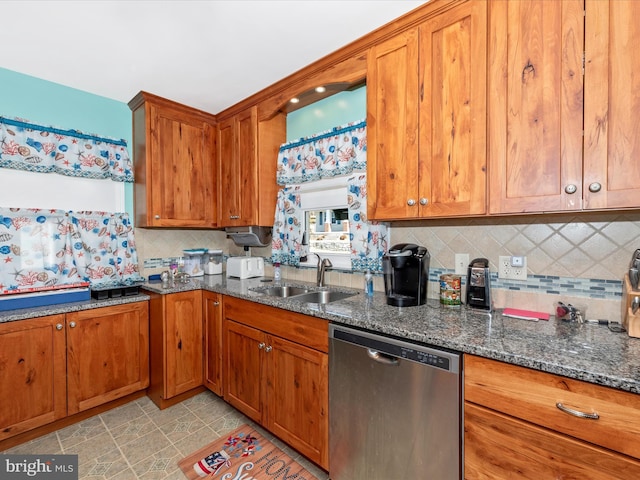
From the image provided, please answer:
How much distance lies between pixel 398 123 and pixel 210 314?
193cm

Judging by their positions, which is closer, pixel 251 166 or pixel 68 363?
pixel 68 363

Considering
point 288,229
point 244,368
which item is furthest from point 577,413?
point 288,229

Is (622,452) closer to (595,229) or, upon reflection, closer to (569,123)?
(595,229)

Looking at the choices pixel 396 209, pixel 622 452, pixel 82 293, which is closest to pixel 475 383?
pixel 622 452

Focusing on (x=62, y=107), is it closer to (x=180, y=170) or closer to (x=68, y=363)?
(x=180, y=170)

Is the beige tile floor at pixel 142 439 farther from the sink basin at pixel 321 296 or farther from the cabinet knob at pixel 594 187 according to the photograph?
the cabinet knob at pixel 594 187

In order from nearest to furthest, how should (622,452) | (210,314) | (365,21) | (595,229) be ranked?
(622,452) < (595,229) < (365,21) < (210,314)

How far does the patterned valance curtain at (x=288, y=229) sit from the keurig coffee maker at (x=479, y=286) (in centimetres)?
139

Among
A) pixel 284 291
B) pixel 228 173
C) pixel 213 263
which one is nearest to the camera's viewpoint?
pixel 284 291

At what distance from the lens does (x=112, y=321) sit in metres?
2.26

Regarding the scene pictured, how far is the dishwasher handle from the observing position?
1310mm

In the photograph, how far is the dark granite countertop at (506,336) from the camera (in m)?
0.92

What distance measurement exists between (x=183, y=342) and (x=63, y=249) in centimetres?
→ 115

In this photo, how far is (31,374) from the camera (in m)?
1.93
